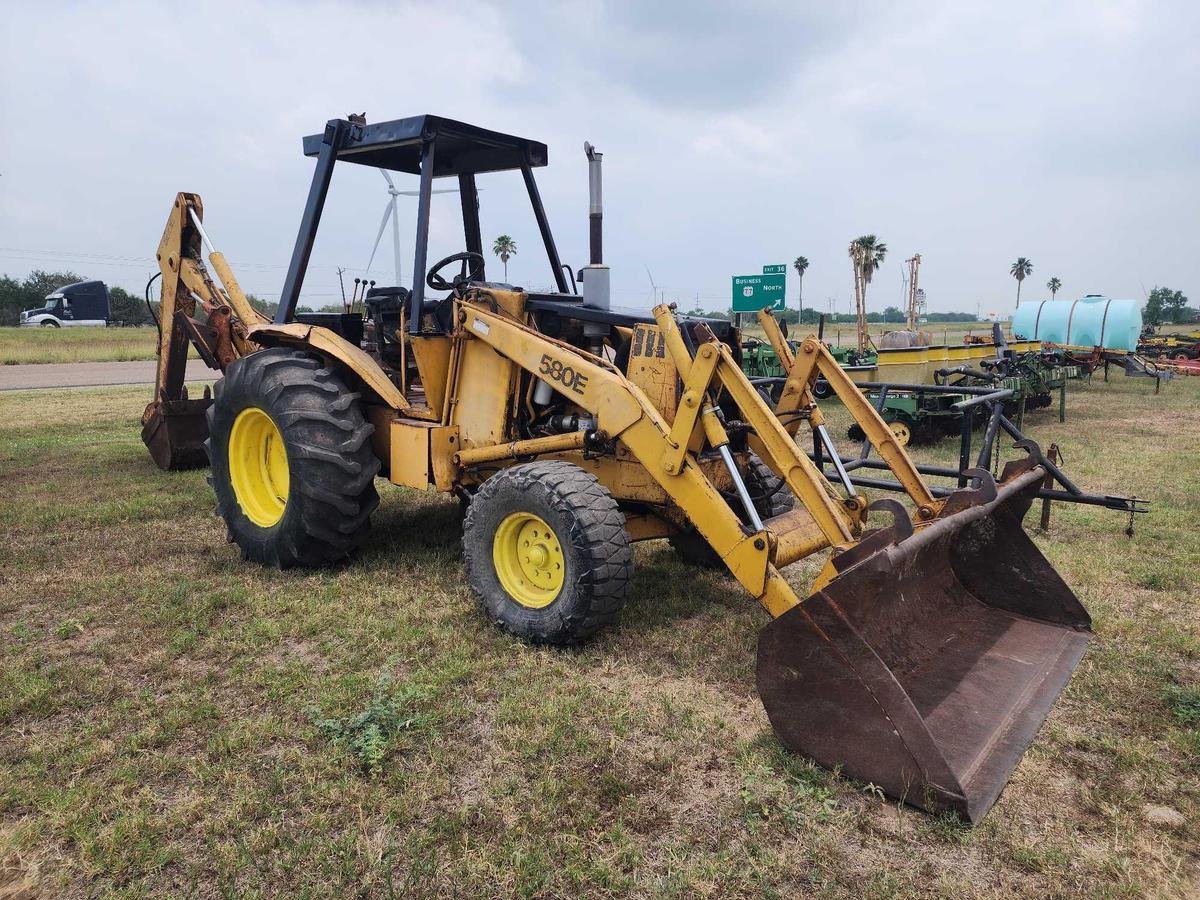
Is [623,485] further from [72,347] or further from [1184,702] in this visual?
[72,347]

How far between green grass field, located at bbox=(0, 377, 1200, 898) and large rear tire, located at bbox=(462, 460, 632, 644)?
7.1 inches

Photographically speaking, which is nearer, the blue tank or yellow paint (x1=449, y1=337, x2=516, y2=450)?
yellow paint (x1=449, y1=337, x2=516, y2=450)

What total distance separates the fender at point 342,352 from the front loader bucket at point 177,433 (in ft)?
10.0

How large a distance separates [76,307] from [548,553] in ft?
171

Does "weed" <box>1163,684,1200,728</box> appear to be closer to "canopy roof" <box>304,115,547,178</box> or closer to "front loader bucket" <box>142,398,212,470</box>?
"canopy roof" <box>304,115,547,178</box>

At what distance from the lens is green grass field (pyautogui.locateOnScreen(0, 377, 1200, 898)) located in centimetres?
235

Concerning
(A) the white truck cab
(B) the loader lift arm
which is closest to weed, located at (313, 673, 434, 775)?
(B) the loader lift arm

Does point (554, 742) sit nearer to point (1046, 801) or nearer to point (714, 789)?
point (714, 789)

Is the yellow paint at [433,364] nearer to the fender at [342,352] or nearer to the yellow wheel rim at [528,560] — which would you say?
the fender at [342,352]

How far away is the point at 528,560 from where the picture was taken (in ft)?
13.2

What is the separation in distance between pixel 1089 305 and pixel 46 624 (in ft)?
80.7

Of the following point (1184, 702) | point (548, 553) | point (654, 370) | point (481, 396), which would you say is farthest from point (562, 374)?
point (1184, 702)

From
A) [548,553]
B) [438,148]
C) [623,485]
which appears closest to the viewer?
[548,553]

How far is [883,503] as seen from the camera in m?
2.91
